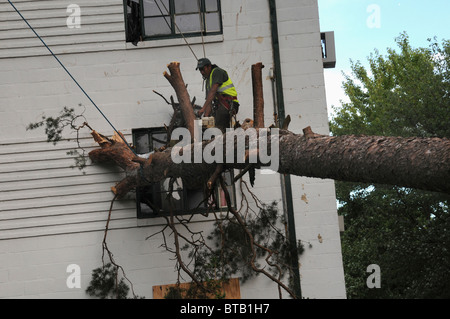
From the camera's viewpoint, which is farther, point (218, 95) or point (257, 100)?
point (218, 95)

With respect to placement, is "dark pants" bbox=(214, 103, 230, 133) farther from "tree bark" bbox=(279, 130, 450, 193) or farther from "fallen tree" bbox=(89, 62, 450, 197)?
"tree bark" bbox=(279, 130, 450, 193)

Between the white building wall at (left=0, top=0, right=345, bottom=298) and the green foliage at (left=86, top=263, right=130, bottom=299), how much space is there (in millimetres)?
138

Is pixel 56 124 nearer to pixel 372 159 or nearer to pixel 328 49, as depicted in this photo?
pixel 328 49

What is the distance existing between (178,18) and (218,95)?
2.32 meters

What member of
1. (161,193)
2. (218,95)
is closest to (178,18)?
(218,95)

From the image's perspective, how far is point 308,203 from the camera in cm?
1171

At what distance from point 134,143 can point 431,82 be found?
11945mm

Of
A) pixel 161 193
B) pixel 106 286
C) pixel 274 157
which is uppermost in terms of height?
pixel 274 157

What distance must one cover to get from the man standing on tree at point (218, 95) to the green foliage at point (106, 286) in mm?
2933

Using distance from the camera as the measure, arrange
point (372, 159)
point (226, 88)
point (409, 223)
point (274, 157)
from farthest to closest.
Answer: point (409, 223) < point (226, 88) < point (274, 157) < point (372, 159)

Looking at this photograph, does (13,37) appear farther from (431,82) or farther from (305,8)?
(431,82)

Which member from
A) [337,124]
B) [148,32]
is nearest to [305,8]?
[148,32]

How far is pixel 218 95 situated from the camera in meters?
10.6

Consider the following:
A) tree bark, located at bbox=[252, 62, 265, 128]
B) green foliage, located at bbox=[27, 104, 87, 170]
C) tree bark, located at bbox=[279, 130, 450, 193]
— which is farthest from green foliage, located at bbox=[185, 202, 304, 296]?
tree bark, located at bbox=[279, 130, 450, 193]
